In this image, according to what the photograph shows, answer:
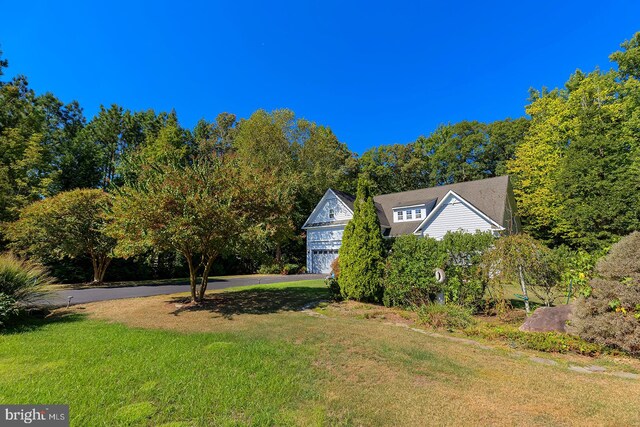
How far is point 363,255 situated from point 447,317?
3.49 m

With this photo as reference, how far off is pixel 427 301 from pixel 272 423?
21.6ft

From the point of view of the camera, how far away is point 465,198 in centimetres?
2162

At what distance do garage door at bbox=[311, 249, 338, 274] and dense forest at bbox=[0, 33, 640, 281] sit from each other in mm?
3156

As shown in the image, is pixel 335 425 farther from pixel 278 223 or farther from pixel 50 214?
pixel 50 214

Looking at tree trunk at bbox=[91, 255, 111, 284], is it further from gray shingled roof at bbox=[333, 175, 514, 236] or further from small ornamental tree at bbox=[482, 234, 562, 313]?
small ornamental tree at bbox=[482, 234, 562, 313]

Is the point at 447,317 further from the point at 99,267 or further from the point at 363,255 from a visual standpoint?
the point at 99,267

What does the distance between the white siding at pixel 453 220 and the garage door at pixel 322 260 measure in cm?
859

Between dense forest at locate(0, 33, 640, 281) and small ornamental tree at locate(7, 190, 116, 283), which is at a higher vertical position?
dense forest at locate(0, 33, 640, 281)

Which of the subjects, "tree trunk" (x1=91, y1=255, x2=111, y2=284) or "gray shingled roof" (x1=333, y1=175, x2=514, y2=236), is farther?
"gray shingled roof" (x1=333, y1=175, x2=514, y2=236)

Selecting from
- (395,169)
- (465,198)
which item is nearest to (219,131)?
(395,169)

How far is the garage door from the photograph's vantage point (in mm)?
25866

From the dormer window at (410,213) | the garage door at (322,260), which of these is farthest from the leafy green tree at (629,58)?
the garage door at (322,260)

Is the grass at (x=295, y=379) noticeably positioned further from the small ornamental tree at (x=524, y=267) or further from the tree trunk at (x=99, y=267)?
the tree trunk at (x=99, y=267)

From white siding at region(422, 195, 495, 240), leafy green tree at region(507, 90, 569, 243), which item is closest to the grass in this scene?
white siding at region(422, 195, 495, 240)
